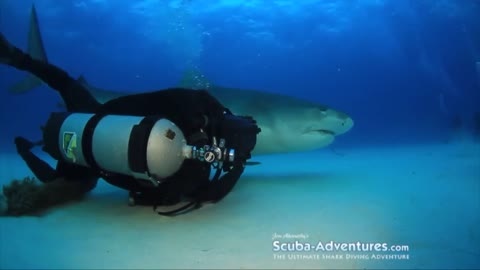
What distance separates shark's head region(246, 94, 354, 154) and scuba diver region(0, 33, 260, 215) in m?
1.63

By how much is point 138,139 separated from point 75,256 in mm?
978

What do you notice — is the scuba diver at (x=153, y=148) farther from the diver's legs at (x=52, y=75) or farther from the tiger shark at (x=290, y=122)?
the tiger shark at (x=290, y=122)

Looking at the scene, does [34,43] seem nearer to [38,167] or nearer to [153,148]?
[38,167]

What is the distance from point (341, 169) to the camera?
6746 millimetres

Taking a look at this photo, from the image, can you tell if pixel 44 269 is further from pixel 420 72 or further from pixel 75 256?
pixel 420 72

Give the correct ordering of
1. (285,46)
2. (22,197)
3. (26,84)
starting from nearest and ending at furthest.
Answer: (22,197) → (26,84) → (285,46)

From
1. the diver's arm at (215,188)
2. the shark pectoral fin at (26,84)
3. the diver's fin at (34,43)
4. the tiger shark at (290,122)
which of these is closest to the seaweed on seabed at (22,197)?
the diver's arm at (215,188)

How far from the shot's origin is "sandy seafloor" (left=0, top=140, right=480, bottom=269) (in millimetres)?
2578

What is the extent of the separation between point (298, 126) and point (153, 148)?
2.76m

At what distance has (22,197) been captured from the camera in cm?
366

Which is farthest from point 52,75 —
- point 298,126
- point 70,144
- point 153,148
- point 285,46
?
point 285,46

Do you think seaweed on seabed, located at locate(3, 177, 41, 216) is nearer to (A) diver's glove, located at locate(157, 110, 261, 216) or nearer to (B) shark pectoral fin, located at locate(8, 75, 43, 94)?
(A) diver's glove, located at locate(157, 110, 261, 216)

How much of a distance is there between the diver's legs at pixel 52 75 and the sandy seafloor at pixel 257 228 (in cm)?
116

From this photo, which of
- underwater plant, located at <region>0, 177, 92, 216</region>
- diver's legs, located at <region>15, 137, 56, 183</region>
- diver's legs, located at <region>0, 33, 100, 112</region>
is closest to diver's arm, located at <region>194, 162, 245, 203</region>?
underwater plant, located at <region>0, 177, 92, 216</region>
